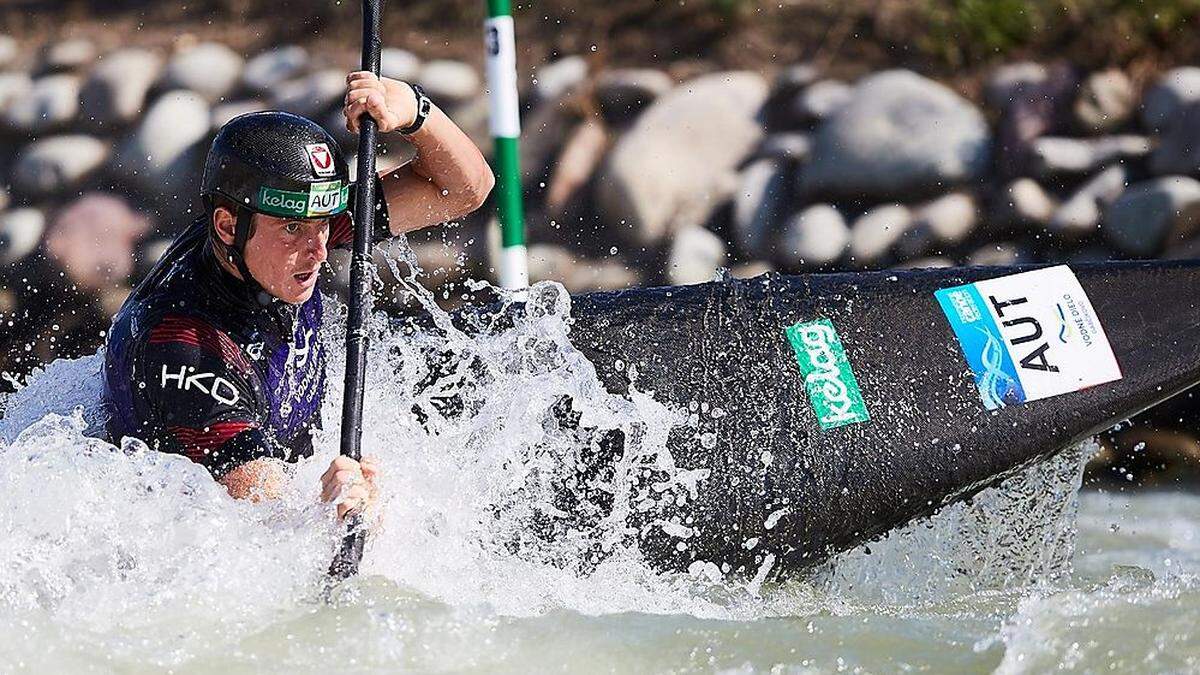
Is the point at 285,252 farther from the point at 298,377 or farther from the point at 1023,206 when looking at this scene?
the point at 1023,206

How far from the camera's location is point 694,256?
5758 mm

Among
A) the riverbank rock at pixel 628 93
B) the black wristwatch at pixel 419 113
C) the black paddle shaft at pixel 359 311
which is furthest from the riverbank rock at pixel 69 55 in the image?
the black wristwatch at pixel 419 113

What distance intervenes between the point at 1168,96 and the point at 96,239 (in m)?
3.84

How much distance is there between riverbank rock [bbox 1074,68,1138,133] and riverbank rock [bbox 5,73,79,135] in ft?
12.1

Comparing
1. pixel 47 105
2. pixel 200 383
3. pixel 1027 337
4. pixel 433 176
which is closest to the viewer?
pixel 200 383

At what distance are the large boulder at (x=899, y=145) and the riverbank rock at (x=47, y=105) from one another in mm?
2773

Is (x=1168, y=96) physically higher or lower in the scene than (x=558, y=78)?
lower

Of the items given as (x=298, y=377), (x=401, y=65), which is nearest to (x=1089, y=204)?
(x=401, y=65)

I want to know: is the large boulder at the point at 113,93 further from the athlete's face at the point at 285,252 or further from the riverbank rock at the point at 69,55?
the athlete's face at the point at 285,252

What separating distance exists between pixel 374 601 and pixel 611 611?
0.49 metres

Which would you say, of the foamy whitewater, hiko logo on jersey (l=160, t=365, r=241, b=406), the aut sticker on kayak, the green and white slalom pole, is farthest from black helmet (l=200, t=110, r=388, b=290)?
the aut sticker on kayak

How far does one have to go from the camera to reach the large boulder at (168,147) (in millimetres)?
6090

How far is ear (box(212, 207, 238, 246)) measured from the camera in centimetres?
337

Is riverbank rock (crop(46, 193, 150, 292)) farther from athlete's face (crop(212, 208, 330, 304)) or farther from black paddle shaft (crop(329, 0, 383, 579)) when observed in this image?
athlete's face (crop(212, 208, 330, 304))
